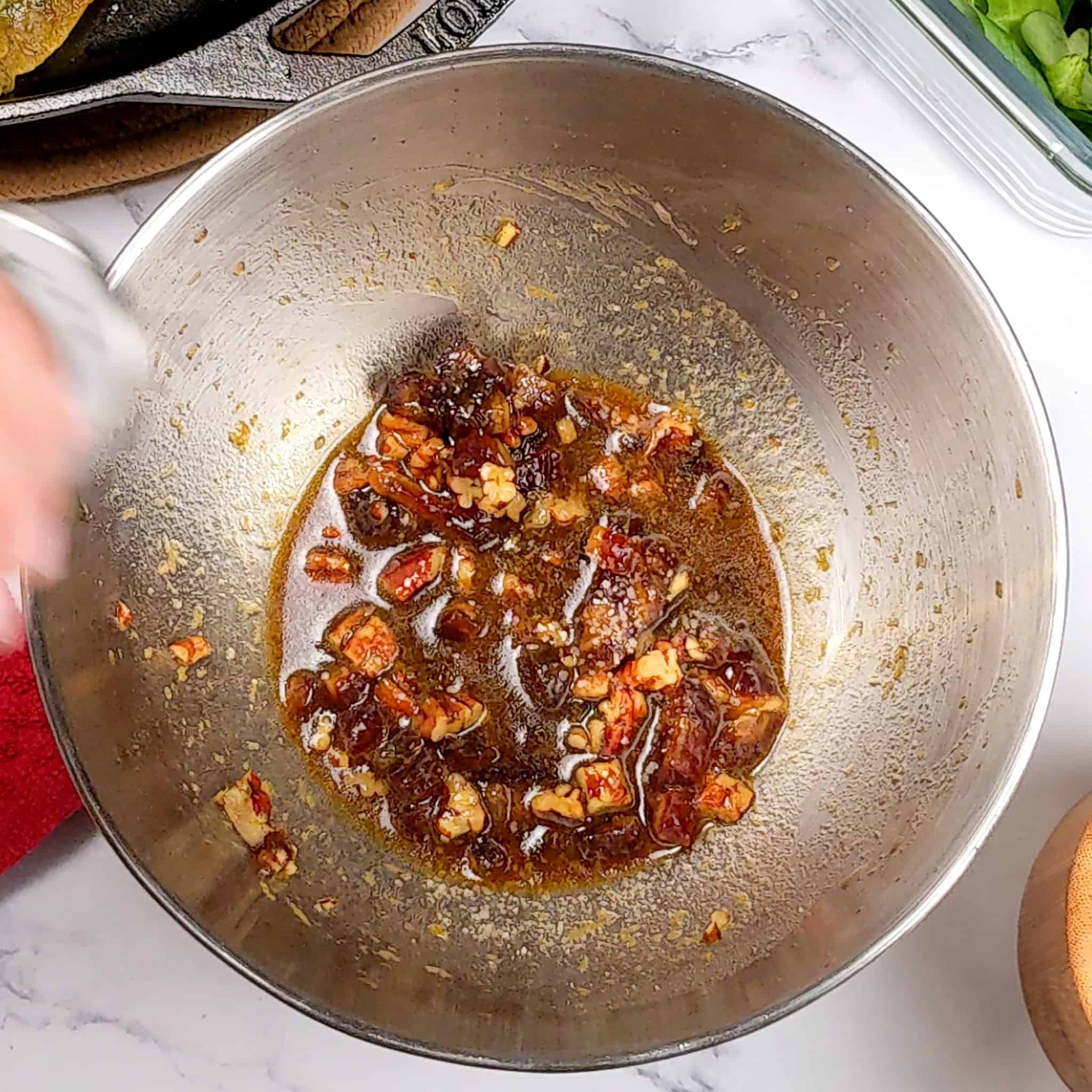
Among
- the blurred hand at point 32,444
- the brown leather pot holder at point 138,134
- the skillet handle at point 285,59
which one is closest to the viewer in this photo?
the blurred hand at point 32,444

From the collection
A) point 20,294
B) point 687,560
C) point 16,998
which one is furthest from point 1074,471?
point 16,998

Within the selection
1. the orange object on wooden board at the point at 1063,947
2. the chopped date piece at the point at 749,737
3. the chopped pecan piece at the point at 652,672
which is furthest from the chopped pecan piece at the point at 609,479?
the orange object on wooden board at the point at 1063,947

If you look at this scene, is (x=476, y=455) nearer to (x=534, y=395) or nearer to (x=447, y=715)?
(x=534, y=395)

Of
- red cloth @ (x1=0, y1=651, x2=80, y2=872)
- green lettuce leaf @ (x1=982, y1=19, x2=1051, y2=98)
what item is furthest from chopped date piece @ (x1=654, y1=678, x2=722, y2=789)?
green lettuce leaf @ (x1=982, y1=19, x2=1051, y2=98)

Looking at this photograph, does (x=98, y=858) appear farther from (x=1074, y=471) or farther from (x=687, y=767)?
(x=1074, y=471)

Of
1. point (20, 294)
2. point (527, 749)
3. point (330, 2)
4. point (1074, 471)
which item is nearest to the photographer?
point (20, 294)

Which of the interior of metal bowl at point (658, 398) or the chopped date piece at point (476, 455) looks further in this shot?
the chopped date piece at point (476, 455)

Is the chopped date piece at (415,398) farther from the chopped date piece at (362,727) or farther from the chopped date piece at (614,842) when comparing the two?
the chopped date piece at (614,842)
